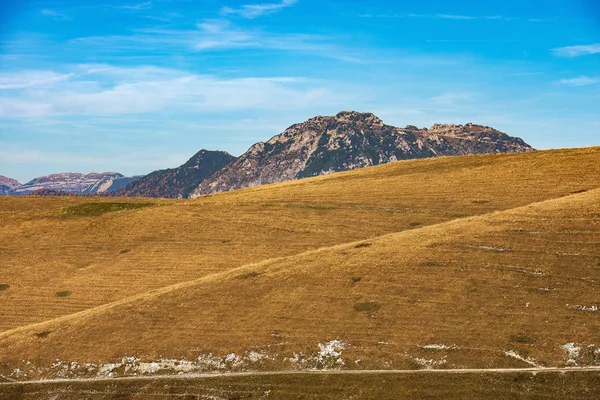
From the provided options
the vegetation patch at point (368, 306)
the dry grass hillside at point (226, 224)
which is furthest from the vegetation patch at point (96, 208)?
the vegetation patch at point (368, 306)

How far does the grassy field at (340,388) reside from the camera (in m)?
37.8

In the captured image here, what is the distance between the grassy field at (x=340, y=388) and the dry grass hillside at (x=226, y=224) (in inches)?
824

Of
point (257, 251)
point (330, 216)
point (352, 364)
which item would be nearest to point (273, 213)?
point (330, 216)

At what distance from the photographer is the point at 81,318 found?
60531 millimetres

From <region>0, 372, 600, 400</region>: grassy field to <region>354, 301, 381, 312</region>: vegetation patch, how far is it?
10.7 m

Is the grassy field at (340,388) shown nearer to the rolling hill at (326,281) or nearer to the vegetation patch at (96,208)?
the rolling hill at (326,281)

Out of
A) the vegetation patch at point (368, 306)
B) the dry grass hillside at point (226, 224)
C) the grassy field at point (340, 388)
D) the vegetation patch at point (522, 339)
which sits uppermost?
the dry grass hillside at point (226, 224)

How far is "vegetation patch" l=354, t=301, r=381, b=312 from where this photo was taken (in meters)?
52.2

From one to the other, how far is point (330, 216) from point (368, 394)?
59.0 metres

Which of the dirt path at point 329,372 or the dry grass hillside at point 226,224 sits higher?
the dry grass hillside at point 226,224

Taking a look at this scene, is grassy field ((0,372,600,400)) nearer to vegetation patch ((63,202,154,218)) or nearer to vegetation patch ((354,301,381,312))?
vegetation patch ((354,301,381,312))

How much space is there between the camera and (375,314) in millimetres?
51250

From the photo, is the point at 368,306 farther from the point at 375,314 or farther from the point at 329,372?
the point at 329,372

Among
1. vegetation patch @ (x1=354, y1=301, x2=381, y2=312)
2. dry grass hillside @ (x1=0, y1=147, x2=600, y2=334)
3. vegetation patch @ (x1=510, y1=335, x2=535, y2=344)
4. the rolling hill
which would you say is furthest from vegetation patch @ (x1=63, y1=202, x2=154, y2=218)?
vegetation patch @ (x1=510, y1=335, x2=535, y2=344)
